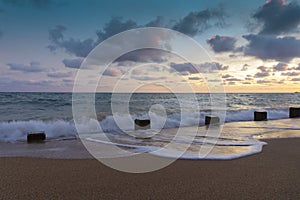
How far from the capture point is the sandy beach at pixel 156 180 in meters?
3.11

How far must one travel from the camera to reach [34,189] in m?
3.29

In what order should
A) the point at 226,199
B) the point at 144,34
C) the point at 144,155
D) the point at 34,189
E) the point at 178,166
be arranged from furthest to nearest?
the point at 144,34
the point at 144,155
the point at 178,166
the point at 34,189
the point at 226,199

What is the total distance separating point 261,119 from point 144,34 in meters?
Answer: 9.52

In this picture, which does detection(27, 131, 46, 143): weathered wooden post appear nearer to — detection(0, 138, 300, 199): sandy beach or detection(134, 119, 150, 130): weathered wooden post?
detection(0, 138, 300, 199): sandy beach

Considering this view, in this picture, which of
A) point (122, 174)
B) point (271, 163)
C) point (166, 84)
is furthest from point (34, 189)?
point (166, 84)

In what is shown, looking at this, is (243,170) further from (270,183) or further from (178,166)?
(178,166)

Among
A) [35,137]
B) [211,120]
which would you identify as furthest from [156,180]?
[211,120]

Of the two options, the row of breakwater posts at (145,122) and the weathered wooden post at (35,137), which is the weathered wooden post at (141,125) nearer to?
the row of breakwater posts at (145,122)

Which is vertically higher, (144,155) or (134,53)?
(134,53)

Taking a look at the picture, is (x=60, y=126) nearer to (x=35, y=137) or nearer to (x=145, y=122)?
(x=35, y=137)

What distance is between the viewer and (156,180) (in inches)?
144

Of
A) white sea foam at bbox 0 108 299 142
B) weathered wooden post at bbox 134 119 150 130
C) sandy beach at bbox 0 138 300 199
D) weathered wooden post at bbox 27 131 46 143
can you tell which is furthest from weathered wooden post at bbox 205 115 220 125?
weathered wooden post at bbox 27 131 46 143

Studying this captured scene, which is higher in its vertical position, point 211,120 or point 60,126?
point 60,126

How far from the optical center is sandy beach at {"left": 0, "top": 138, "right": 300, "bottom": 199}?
10.2 feet
